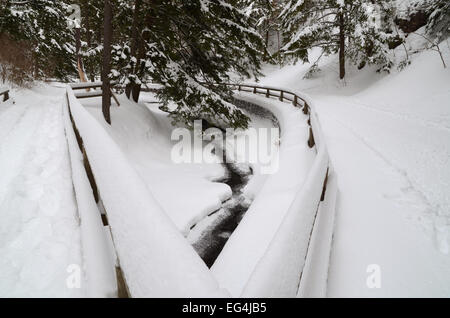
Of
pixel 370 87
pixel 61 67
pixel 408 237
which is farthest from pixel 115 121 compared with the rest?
pixel 61 67

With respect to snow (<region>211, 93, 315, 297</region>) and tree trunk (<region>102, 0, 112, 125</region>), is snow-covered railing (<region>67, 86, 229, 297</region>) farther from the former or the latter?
tree trunk (<region>102, 0, 112, 125</region>)

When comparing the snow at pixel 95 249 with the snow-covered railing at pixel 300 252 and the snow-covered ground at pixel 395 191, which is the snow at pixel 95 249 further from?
the snow-covered ground at pixel 395 191

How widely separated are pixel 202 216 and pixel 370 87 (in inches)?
609

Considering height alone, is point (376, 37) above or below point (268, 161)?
above

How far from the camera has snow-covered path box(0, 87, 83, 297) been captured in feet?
7.86

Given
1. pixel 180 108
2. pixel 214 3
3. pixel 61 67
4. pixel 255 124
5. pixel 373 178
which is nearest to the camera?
pixel 373 178

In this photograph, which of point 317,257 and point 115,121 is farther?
point 115,121

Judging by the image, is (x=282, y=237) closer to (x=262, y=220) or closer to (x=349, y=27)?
(x=262, y=220)

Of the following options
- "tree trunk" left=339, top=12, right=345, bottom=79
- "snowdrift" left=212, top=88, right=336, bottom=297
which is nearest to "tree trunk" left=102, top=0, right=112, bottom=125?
"snowdrift" left=212, top=88, right=336, bottom=297

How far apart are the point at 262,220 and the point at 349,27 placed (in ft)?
60.1

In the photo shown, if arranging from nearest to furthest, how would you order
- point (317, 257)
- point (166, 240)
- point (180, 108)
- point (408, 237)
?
point (166, 240)
point (317, 257)
point (408, 237)
point (180, 108)

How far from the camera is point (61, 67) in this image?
26.3 metres

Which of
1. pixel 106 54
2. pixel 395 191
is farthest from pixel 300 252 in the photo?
pixel 106 54

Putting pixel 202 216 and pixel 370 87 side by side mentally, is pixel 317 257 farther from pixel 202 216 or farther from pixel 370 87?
pixel 370 87
